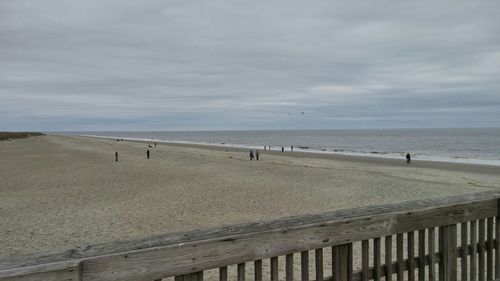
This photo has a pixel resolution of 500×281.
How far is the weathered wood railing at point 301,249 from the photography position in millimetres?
1962

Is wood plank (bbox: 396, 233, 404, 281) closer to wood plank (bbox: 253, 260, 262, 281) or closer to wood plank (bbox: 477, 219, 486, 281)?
wood plank (bbox: 477, 219, 486, 281)

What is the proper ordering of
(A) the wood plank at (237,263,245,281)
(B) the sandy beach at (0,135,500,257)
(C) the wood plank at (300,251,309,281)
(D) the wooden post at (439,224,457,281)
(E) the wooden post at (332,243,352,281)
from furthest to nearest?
(B) the sandy beach at (0,135,500,257) → (D) the wooden post at (439,224,457,281) → (E) the wooden post at (332,243,352,281) → (C) the wood plank at (300,251,309,281) → (A) the wood plank at (237,263,245,281)

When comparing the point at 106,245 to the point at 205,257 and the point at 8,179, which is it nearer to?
the point at 205,257

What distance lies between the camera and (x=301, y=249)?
2553mm

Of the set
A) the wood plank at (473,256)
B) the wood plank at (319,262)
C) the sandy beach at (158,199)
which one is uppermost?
the wood plank at (319,262)

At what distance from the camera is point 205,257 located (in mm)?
2254

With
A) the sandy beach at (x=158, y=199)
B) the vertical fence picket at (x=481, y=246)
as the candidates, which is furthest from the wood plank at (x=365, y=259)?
the sandy beach at (x=158, y=199)

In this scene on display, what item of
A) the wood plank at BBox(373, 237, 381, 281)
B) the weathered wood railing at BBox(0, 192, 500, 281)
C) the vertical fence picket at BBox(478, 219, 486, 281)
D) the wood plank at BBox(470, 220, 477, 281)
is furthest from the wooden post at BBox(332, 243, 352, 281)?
the vertical fence picket at BBox(478, 219, 486, 281)

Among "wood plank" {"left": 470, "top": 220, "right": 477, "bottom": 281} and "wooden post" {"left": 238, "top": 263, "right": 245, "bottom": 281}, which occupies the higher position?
"wooden post" {"left": 238, "top": 263, "right": 245, "bottom": 281}

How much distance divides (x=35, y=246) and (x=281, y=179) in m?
14.1

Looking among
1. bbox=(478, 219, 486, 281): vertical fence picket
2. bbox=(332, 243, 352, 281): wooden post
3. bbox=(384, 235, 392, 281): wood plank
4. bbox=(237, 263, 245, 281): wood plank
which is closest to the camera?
bbox=(237, 263, 245, 281): wood plank

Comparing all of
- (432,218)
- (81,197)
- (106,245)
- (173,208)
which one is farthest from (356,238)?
(81,197)

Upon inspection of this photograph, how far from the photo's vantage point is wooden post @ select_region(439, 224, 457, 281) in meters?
3.18

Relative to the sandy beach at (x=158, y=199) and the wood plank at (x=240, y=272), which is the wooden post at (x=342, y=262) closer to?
the wood plank at (x=240, y=272)
